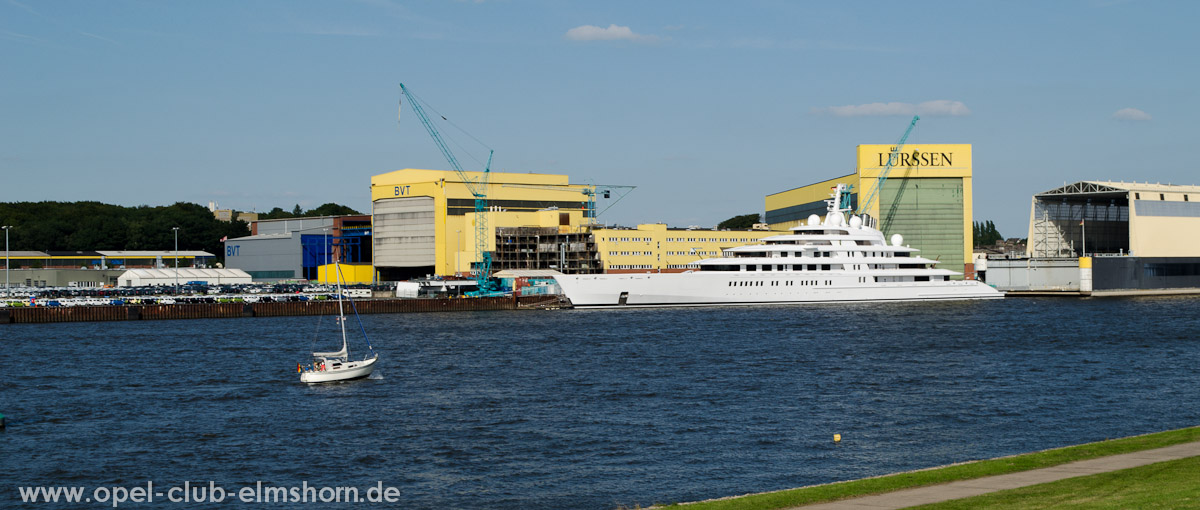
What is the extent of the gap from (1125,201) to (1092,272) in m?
13.4

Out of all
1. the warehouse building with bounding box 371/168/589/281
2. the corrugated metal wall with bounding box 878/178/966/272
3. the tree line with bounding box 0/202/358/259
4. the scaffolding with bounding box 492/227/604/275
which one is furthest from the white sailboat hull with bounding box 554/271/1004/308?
the tree line with bounding box 0/202/358/259

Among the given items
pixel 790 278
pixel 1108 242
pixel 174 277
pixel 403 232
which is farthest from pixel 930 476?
pixel 174 277

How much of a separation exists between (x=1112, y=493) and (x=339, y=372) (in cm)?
3369

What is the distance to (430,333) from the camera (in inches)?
2911

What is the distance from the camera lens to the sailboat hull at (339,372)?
146 ft

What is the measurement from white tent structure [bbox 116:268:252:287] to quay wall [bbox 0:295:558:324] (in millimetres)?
37243

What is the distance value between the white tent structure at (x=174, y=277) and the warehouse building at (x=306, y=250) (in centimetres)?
578

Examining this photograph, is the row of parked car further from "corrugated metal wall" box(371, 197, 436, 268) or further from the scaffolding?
"corrugated metal wall" box(371, 197, 436, 268)

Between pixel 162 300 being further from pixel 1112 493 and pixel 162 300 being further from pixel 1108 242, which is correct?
pixel 1108 242

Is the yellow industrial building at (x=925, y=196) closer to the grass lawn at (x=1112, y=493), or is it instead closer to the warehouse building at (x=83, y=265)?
the warehouse building at (x=83, y=265)

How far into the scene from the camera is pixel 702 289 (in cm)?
9744

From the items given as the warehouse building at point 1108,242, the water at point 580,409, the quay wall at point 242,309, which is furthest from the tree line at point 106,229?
the warehouse building at point 1108,242

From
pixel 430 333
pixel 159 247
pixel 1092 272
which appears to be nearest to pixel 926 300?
pixel 1092 272

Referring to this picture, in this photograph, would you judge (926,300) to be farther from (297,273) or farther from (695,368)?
(297,273)
